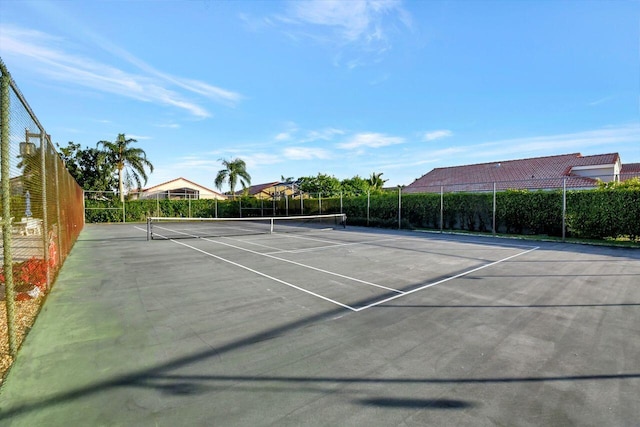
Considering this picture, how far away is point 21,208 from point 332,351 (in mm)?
4480

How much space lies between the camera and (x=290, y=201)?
33094 mm

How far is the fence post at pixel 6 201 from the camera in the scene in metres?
3.26

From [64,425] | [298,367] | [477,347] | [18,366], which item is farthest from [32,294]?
[477,347]

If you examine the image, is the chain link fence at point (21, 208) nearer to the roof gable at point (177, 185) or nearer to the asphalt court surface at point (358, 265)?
the asphalt court surface at point (358, 265)

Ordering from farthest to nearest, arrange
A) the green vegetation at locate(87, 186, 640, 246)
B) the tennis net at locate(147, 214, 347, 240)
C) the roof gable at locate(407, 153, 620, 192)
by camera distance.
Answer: the roof gable at locate(407, 153, 620, 192) → the tennis net at locate(147, 214, 347, 240) → the green vegetation at locate(87, 186, 640, 246)

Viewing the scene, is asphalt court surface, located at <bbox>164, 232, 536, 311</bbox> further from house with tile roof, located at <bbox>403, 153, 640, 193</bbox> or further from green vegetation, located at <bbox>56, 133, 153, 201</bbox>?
green vegetation, located at <bbox>56, 133, 153, 201</bbox>

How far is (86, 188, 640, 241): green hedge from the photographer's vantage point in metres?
13.6

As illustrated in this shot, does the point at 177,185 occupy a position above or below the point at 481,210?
above

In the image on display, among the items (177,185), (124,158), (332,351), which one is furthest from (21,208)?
(177,185)

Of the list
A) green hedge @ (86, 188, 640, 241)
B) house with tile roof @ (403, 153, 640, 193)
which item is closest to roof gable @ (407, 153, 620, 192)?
house with tile roof @ (403, 153, 640, 193)

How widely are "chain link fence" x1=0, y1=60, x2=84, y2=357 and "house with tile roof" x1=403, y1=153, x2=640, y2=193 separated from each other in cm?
2251

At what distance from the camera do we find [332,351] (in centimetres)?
346

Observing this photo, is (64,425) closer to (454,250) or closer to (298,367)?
(298,367)

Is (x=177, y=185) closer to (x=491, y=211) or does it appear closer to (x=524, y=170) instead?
(x=491, y=211)
